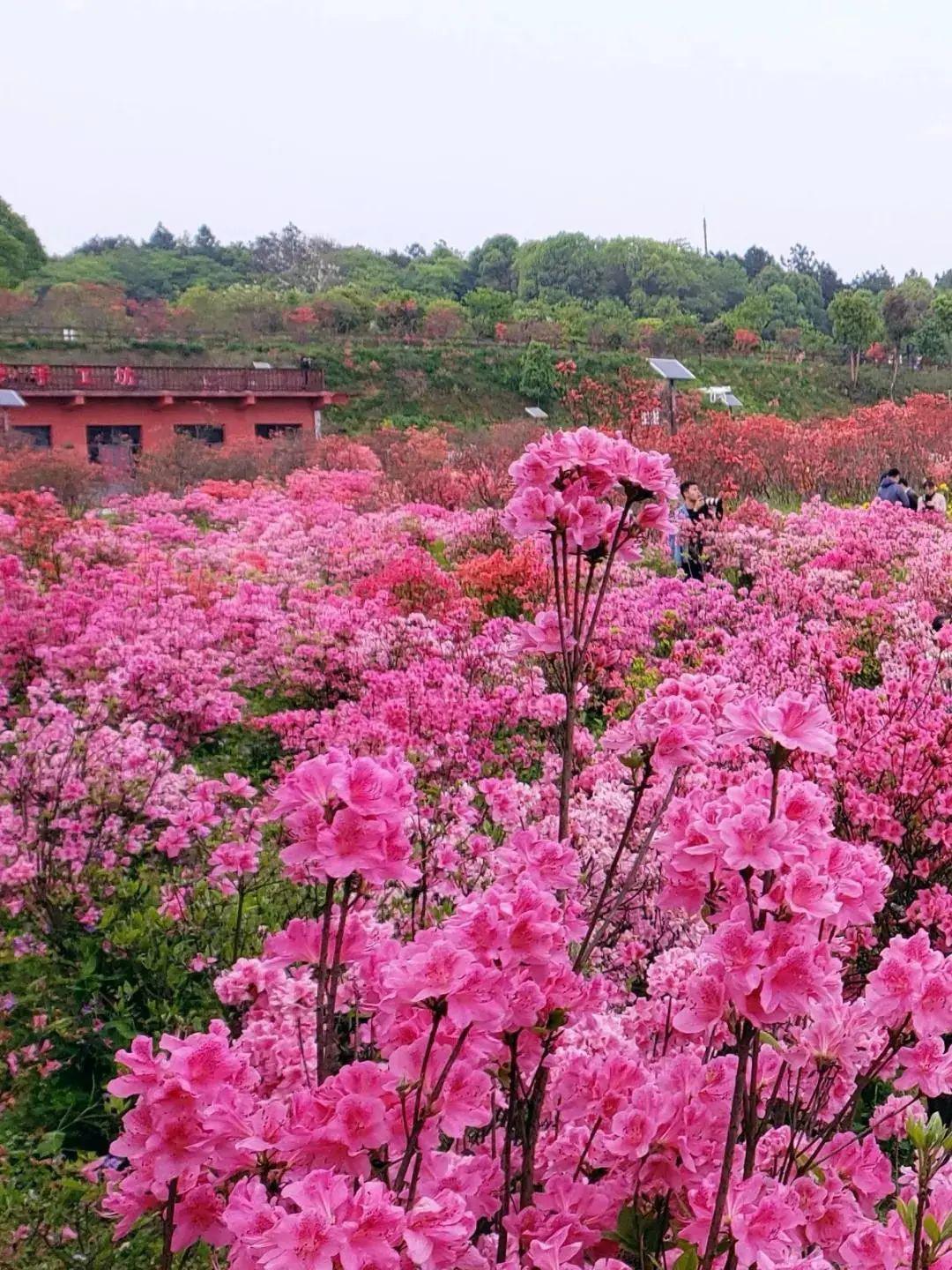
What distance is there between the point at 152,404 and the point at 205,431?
57.5 inches

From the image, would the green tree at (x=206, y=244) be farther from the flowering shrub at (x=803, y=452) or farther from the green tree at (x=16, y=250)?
the flowering shrub at (x=803, y=452)

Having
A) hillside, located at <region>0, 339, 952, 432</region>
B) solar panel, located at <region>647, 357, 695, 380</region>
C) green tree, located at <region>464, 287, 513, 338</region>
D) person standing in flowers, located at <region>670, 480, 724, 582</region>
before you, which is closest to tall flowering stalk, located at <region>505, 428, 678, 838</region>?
person standing in flowers, located at <region>670, 480, 724, 582</region>

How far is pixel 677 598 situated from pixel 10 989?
437 centimetres

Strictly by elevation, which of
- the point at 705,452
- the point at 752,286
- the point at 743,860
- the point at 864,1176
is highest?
the point at 752,286

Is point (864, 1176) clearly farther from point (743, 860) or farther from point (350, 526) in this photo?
point (350, 526)

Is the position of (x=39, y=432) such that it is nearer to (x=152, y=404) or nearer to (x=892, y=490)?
(x=152, y=404)

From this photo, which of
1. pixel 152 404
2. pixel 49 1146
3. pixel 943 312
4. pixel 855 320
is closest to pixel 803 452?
pixel 49 1146

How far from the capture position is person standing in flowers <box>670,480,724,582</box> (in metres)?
8.44

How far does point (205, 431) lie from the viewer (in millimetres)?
25703

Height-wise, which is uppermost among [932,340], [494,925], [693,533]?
[932,340]

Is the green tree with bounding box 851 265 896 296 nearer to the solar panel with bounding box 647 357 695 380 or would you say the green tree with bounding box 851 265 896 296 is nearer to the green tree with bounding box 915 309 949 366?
the green tree with bounding box 915 309 949 366

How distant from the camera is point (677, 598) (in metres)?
6.66

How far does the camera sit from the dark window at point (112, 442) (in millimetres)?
23761

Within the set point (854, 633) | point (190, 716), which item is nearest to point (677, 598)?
point (854, 633)
